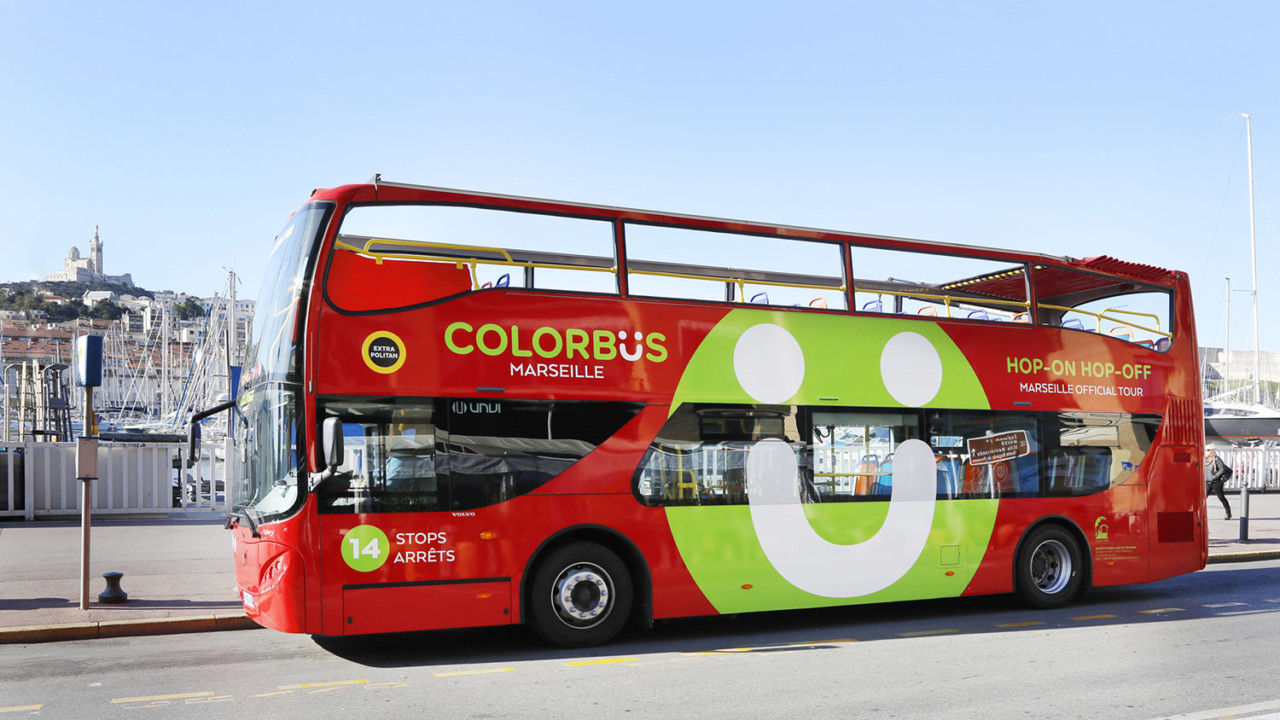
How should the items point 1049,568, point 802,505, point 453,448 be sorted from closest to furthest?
point 453,448, point 802,505, point 1049,568

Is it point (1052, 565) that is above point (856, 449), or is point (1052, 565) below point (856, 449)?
below

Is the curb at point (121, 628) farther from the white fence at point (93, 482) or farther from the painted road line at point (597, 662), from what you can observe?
the white fence at point (93, 482)

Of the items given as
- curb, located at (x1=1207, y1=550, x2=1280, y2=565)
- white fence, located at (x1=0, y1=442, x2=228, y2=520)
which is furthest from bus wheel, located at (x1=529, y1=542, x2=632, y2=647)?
white fence, located at (x1=0, y1=442, x2=228, y2=520)

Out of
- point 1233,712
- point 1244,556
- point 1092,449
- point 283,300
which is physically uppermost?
point 283,300

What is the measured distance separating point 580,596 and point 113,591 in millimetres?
5238

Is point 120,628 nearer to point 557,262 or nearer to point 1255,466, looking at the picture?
point 557,262

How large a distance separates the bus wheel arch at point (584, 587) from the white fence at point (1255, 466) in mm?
29242

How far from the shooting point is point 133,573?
1259cm

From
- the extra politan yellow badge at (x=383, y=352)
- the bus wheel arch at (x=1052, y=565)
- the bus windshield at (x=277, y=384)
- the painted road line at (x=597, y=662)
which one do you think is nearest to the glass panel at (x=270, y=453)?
the bus windshield at (x=277, y=384)

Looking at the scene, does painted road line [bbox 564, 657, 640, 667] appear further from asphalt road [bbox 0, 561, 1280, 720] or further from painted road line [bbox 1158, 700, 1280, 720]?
painted road line [bbox 1158, 700, 1280, 720]

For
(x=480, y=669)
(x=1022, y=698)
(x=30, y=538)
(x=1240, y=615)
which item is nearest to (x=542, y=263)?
(x=480, y=669)

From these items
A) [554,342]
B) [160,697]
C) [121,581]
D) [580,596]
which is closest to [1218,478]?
[580,596]

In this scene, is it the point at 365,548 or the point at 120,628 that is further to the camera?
the point at 120,628

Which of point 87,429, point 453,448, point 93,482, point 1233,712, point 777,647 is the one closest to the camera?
point 1233,712
